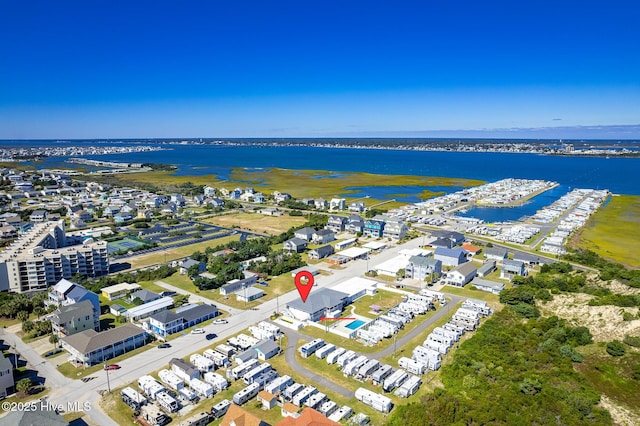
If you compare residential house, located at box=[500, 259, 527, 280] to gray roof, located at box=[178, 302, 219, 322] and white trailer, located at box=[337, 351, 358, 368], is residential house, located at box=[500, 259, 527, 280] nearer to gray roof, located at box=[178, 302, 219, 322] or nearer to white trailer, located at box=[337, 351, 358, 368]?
white trailer, located at box=[337, 351, 358, 368]

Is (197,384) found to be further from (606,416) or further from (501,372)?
(606,416)

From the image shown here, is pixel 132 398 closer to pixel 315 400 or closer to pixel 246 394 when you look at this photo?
pixel 246 394

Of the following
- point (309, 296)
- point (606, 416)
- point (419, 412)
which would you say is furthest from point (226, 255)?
point (606, 416)

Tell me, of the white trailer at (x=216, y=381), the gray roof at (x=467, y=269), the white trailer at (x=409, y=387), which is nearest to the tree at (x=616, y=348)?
the white trailer at (x=409, y=387)

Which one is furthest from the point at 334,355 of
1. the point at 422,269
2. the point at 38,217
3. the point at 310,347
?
the point at 38,217

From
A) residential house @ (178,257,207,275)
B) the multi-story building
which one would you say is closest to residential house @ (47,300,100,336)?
the multi-story building
